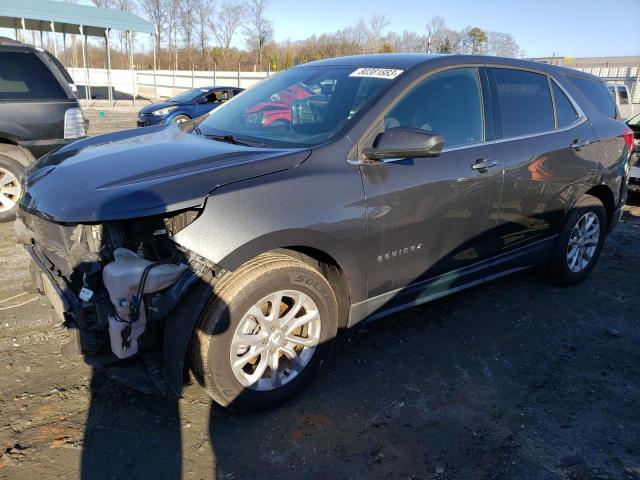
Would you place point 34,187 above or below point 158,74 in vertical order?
below

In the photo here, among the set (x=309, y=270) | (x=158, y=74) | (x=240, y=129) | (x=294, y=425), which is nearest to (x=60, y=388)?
(x=294, y=425)

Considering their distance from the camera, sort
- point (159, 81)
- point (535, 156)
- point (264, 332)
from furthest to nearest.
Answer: point (159, 81) < point (535, 156) < point (264, 332)

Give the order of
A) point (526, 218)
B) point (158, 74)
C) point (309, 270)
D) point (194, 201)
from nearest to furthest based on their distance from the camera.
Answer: point (194, 201) < point (309, 270) < point (526, 218) < point (158, 74)

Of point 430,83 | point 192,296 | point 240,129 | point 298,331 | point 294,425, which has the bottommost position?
point 294,425

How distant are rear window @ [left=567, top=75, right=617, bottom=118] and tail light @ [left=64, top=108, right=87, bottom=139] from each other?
205 inches

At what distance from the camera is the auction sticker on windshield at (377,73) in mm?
3189

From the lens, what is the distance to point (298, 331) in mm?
2875

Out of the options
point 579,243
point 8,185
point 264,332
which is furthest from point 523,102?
point 8,185

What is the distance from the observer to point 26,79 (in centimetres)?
588

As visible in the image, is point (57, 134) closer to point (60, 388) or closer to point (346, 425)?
point (60, 388)

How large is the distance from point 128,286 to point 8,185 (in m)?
4.66

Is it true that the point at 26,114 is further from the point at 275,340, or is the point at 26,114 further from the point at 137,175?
the point at 275,340

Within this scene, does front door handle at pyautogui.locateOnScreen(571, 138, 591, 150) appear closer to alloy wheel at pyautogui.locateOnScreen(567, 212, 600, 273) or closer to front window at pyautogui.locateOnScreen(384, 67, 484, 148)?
alloy wheel at pyautogui.locateOnScreen(567, 212, 600, 273)

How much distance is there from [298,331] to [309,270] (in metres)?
0.40
